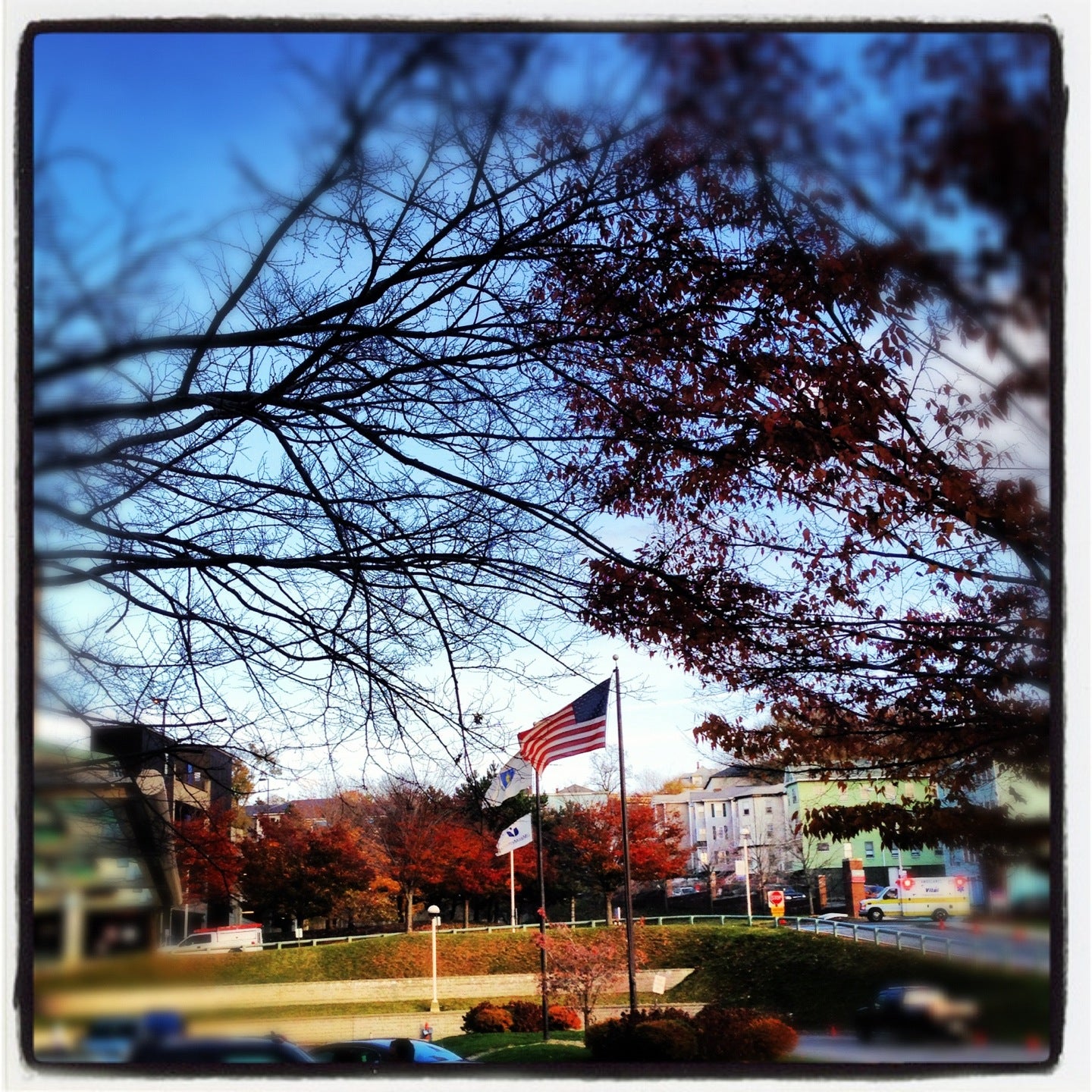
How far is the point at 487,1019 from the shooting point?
113 inches

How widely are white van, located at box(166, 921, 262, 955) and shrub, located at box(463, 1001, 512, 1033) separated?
700 mm

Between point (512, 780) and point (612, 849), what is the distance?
0.40 meters

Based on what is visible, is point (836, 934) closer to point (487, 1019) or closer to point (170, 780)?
point (487, 1019)

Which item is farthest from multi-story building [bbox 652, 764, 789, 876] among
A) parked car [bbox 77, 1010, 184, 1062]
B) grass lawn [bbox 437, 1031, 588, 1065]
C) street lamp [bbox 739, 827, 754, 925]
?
parked car [bbox 77, 1010, 184, 1062]

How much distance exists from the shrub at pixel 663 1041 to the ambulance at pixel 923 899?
0.78 meters

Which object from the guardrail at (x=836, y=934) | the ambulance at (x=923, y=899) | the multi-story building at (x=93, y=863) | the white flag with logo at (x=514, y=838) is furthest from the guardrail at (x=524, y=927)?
the multi-story building at (x=93, y=863)

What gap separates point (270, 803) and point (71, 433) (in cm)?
135

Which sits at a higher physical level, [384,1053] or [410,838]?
[410,838]

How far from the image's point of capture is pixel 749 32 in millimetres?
2633

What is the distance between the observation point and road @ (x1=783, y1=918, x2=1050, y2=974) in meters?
2.61

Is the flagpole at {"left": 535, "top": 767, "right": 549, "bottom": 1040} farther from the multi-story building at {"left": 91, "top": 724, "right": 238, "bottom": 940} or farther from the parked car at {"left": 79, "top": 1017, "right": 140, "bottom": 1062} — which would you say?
the parked car at {"left": 79, "top": 1017, "right": 140, "bottom": 1062}

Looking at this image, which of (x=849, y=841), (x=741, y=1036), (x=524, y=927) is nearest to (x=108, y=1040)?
(x=524, y=927)

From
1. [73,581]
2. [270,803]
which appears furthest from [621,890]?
[73,581]

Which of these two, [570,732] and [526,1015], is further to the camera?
[570,732]
